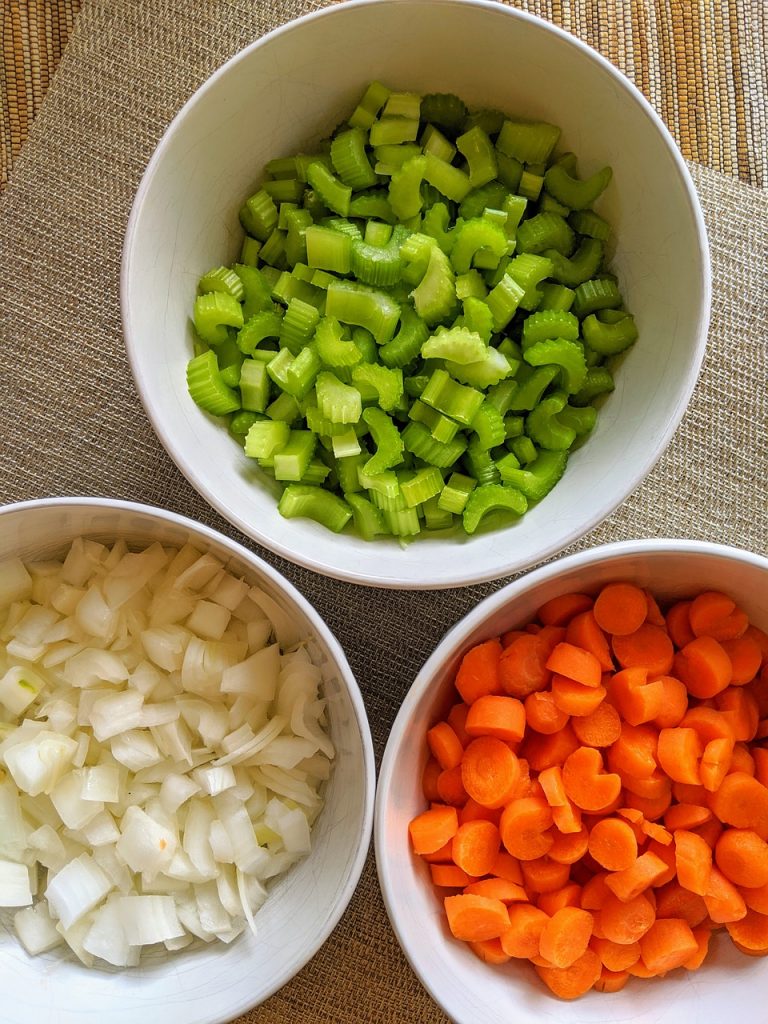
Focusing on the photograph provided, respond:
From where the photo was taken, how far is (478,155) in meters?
1.24

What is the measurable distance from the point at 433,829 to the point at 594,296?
2.45ft

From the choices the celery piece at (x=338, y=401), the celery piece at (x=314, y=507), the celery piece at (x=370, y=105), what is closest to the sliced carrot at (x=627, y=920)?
the celery piece at (x=314, y=507)

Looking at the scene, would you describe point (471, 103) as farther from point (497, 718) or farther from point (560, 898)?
point (560, 898)

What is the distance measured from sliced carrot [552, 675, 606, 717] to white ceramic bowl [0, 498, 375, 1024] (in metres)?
0.26

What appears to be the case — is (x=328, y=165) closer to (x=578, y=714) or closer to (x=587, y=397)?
(x=587, y=397)

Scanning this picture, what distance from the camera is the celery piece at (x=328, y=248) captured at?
1188 mm

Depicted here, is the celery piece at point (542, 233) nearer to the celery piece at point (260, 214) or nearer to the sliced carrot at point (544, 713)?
the celery piece at point (260, 214)

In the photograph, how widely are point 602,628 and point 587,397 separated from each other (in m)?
0.32

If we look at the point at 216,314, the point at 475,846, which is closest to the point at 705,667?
the point at 475,846

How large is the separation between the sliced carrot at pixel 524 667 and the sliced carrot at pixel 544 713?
0.02 meters

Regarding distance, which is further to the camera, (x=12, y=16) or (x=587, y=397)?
(x=12, y=16)

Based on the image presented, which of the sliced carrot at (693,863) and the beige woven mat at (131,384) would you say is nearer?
the sliced carrot at (693,863)

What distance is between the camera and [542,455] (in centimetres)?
124

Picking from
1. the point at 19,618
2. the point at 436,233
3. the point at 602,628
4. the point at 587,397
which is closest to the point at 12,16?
the point at 436,233
